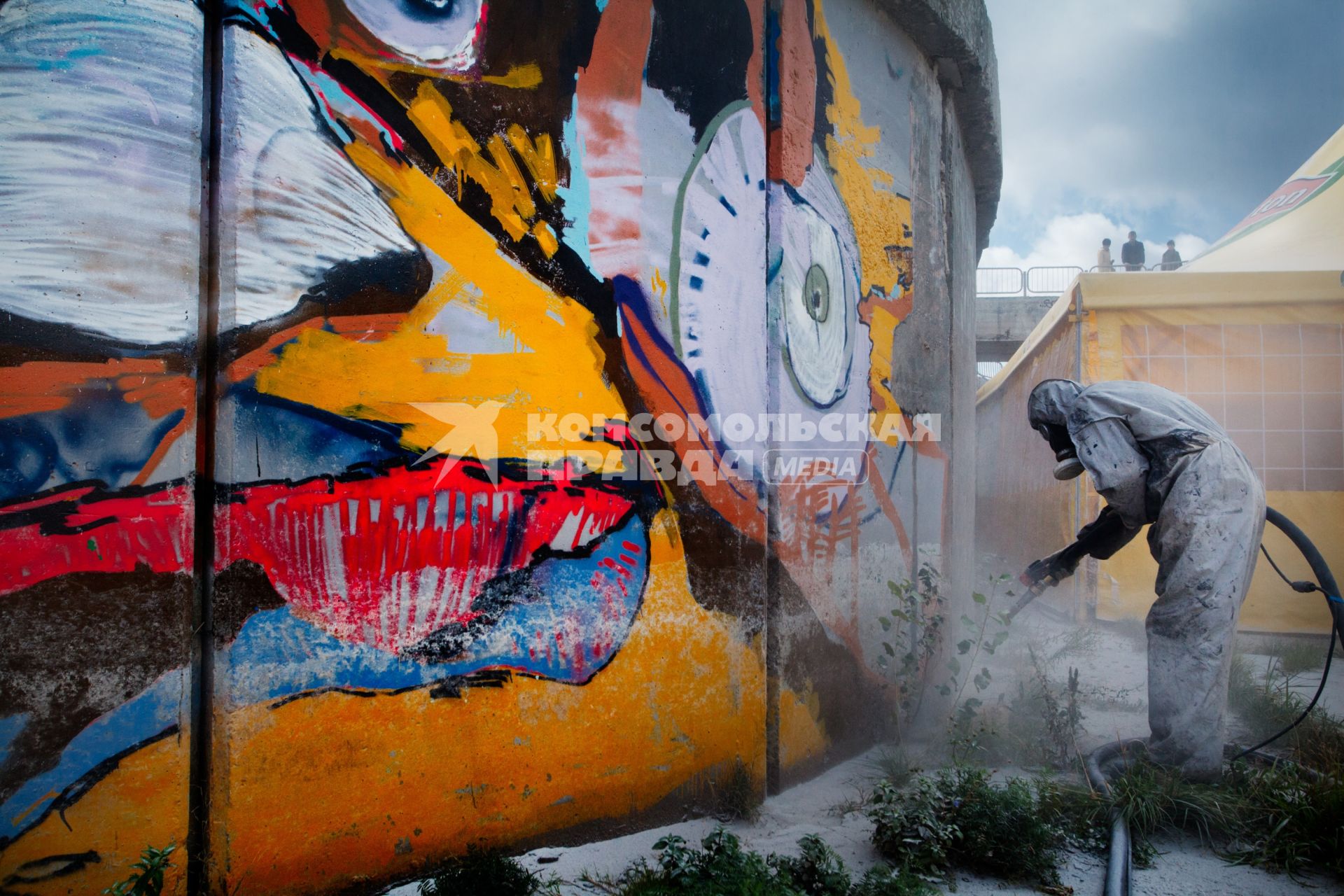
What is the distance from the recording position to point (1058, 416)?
334 cm

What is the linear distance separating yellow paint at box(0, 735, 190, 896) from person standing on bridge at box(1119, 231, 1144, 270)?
52.8 ft

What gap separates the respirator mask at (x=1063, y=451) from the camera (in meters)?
3.35

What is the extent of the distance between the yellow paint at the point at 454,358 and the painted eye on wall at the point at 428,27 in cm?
36

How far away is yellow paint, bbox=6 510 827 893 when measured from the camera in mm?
1952

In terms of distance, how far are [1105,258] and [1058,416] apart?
42.7 feet

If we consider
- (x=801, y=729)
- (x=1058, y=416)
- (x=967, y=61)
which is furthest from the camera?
(x=967, y=61)

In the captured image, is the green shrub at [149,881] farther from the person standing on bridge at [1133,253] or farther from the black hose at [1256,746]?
the person standing on bridge at [1133,253]

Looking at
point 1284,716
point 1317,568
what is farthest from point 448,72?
point 1284,716

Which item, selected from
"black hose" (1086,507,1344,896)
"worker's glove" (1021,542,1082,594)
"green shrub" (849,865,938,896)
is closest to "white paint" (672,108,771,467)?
"green shrub" (849,865,938,896)

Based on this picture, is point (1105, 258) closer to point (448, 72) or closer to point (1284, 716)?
point (1284, 716)

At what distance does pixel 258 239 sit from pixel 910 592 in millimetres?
3208

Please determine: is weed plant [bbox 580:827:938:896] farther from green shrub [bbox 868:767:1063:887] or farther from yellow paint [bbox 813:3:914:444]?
yellow paint [bbox 813:3:914:444]

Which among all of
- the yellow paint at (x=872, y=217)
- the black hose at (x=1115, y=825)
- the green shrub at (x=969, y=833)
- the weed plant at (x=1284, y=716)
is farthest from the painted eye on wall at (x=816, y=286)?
the weed plant at (x=1284, y=716)

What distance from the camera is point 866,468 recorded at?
3.58 metres
